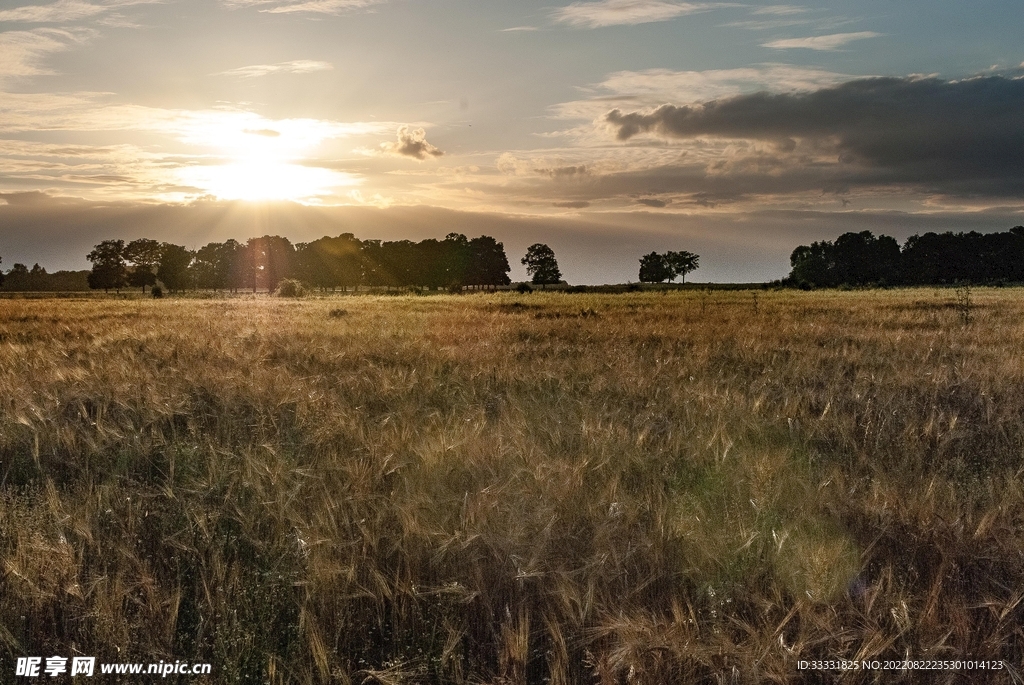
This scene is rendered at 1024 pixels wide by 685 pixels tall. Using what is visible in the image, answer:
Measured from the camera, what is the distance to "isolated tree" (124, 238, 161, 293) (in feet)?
417

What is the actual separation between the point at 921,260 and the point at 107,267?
139 m

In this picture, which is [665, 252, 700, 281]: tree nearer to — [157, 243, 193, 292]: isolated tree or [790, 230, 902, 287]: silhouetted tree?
[790, 230, 902, 287]: silhouetted tree

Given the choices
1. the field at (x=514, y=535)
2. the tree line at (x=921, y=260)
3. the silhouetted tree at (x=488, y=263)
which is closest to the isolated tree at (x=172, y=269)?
the silhouetted tree at (x=488, y=263)

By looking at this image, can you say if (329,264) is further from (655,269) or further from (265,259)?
(655,269)

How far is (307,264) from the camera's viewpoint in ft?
440

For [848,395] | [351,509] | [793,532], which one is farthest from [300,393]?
[848,395]

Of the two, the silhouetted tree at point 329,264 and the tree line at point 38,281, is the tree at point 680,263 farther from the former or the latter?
the tree line at point 38,281

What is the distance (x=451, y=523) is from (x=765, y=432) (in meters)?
3.00

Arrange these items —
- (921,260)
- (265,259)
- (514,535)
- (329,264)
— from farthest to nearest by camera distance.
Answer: (265,259), (329,264), (921,260), (514,535)

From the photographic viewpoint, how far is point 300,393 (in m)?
6.92

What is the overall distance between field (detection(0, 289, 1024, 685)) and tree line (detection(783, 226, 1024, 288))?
409ft

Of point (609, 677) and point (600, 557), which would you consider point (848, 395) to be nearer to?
point (600, 557)

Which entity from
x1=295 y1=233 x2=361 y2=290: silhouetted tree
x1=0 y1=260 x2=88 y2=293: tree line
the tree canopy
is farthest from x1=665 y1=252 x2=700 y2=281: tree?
x1=0 y1=260 x2=88 y2=293: tree line

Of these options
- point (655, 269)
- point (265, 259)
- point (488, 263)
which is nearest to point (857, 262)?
point (655, 269)
